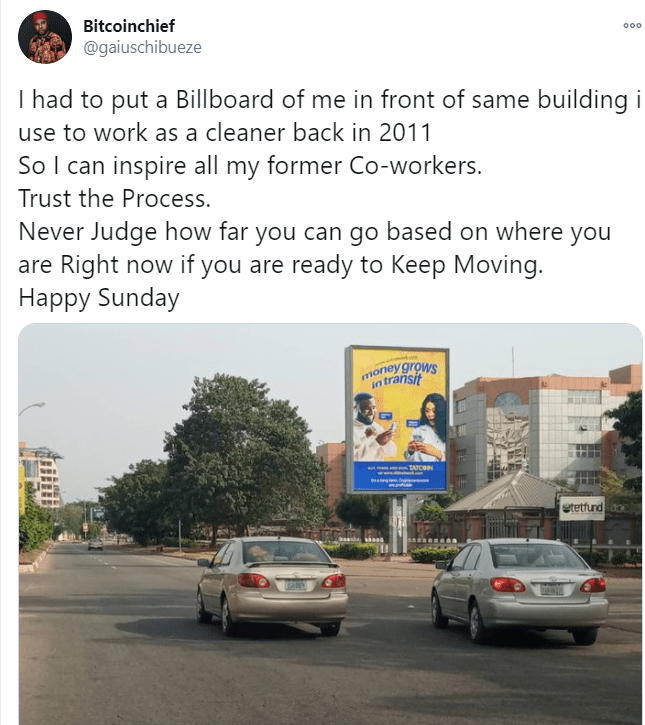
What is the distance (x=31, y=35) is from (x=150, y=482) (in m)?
74.9

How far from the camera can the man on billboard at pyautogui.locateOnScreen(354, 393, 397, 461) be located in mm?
43344

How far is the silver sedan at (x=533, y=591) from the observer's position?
44.6 ft

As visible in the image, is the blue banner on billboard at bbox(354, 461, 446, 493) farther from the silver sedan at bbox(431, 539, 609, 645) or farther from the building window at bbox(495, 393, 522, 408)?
the building window at bbox(495, 393, 522, 408)

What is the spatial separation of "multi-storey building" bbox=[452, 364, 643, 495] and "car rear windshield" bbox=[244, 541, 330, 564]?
64.1m

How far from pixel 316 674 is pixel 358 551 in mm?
35881

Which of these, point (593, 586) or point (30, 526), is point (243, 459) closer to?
point (30, 526)

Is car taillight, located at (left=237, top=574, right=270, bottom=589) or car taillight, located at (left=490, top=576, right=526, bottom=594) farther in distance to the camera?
car taillight, located at (left=237, top=574, right=270, bottom=589)

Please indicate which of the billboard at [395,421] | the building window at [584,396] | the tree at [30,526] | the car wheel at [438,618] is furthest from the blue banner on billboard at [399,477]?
the building window at [584,396]

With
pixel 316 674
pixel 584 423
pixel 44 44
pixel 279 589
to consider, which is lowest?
pixel 316 674

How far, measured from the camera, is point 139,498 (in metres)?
81.4

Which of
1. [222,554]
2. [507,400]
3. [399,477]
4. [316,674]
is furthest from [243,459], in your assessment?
[316,674]

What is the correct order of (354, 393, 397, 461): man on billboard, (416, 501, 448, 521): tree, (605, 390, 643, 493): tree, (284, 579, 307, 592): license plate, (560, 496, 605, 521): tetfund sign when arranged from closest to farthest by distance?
(284, 579, 307, 592): license plate, (560, 496, 605, 521): tetfund sign, (605, 390, 643, 493): tree, (354, 393, 397, 461): man on billboard, (416, 501, 448, 521): tree

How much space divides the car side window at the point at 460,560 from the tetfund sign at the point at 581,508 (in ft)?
56.5

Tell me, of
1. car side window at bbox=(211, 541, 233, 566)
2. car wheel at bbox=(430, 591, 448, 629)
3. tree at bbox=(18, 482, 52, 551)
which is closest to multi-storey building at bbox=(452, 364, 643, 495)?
tree at bbox=(18, 482, 52, 551)
